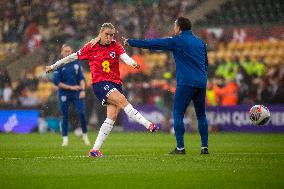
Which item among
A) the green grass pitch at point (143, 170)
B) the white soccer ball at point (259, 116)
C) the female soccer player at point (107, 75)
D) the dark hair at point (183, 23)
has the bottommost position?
the green grass pitch at point (143, 170)

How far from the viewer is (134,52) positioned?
112 feet

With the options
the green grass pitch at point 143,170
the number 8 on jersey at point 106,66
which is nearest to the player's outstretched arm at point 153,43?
the number 8 on jersey at point 106,66

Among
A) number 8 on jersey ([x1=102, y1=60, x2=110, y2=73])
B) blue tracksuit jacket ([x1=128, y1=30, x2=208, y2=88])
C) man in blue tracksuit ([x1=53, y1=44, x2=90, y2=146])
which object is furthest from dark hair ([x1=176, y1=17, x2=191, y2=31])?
man in blue tracksuit ([x1=53, y1=44, x2=90, y2=146])

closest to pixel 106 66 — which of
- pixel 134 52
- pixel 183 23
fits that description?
pixel 183 23

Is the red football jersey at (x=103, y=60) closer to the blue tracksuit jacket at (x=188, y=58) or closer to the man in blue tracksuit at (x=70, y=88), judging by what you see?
the blue tracksuit jacket at (x=188, y=58)

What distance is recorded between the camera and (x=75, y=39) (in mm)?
35812

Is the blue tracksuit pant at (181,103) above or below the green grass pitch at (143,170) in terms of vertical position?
above

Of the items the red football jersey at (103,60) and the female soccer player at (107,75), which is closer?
the female soccer player at (107,75)

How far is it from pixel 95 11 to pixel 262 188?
2742 centimetres

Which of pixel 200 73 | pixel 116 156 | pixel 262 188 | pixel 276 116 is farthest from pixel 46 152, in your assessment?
pixel 276 116

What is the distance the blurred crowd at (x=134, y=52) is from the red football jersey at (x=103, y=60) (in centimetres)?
1446

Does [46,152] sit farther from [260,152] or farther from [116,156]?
[260,152]

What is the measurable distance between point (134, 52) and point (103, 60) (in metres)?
19.1

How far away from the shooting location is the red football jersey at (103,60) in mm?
14938
